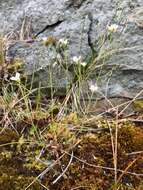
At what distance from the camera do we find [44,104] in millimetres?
2301

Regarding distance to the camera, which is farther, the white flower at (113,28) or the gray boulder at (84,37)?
the gray boulder at (84,37)

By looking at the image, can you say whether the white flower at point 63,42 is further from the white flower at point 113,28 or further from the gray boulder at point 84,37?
the white flower at point 113,28

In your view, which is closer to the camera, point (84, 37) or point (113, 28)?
point (113, 28)

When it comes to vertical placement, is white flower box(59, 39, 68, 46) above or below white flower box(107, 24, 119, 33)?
below

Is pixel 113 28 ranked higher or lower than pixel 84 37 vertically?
higher

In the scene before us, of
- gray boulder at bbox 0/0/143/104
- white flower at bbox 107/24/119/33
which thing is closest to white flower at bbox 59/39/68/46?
gray boulder at bbox 0/0/143/104

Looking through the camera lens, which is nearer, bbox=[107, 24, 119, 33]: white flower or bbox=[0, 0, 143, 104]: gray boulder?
bbox=[107, 24, 119, 33]: white flower

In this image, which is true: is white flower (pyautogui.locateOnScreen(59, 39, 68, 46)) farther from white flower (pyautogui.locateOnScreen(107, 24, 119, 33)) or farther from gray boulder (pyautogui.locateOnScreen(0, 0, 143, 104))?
white flower (pyautogui.locateOnScreen(107, 24, 119, 33))

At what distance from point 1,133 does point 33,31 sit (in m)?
0.77

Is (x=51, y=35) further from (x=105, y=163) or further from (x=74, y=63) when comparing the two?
(x=105, y=163)

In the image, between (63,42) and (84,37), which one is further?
(84,37)

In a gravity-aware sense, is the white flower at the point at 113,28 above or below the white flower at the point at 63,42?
above

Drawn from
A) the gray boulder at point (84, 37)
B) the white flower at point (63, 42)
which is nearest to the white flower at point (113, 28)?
the gray boulder at point (84, 37)

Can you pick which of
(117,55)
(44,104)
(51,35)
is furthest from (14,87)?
(117,55)
